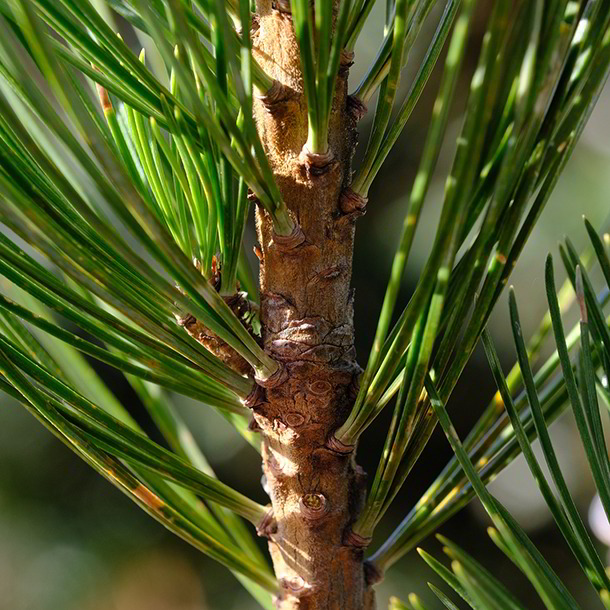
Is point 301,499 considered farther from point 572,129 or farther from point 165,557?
point 165,557

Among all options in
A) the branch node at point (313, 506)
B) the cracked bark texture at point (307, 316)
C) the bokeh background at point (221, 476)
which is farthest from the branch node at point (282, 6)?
the bokeh background at point (221, 476)

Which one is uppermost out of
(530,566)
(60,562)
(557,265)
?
(530,566)

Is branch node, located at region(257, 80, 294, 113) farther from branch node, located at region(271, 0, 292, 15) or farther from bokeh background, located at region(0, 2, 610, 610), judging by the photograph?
bokeh background, located at region(0, 2, 610, 610)

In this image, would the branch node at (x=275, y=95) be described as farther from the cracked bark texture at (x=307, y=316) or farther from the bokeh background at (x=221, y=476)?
the bokeh background at (x=221, y=476)

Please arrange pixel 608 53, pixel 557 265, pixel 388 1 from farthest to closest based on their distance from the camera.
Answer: pixel 557 265, pixel 388 1, pixel 608 53

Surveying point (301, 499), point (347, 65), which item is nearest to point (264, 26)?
point (347, 65)

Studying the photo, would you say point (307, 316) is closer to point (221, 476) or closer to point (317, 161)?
point (317, 161)

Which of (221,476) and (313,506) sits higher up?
(313,506)

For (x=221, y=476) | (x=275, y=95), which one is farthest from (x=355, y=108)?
(x=221, y=476)
